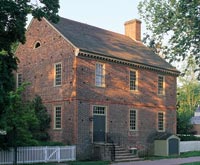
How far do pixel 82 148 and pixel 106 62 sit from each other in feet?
20.5

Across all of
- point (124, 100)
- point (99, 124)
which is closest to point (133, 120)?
point (124, 100)

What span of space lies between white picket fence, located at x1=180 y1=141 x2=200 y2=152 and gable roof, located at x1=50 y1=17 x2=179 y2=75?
19.7 feet

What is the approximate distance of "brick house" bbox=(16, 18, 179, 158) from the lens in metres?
24.4

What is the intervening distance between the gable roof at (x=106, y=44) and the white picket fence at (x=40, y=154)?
21.3 ft

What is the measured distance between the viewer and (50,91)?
85.9 feet

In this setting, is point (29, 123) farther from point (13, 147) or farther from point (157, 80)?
point (157, 80)

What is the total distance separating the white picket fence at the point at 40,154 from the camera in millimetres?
19766

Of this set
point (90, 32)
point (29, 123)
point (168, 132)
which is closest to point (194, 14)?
point (90, 32)

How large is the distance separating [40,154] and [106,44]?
10868 millimetres

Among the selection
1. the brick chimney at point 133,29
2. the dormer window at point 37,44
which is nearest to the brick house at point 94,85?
the dormer window at point 37,44

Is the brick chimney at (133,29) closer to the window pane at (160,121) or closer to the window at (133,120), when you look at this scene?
the window pane at (160,121)

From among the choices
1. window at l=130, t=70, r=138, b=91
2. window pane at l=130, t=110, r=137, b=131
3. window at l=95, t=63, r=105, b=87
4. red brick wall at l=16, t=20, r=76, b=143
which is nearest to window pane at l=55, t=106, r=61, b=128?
red brick wall at l=16, t=20, r=76, b=143

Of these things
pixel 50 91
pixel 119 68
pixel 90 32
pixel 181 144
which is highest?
pixel 90 32

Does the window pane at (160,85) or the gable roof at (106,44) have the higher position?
the gable roof at (106,44)
